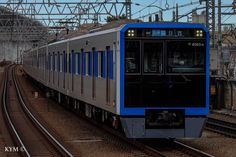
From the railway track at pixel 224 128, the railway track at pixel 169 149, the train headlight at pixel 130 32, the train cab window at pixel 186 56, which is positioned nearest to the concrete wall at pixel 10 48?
the railway track at pixel 224 128

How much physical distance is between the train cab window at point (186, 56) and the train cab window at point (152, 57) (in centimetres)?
20

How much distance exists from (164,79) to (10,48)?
116214mm

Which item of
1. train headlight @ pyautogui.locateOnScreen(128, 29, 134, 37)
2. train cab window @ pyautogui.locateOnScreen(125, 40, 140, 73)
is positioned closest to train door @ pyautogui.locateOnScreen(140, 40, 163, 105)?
train cab window @ pyautogui.locateOnScreen(125, 40, 140, 73)

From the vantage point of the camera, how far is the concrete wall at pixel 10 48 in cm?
11775

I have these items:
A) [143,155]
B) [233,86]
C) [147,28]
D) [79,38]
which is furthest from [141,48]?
[233,86]

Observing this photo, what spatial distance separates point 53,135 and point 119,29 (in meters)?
5.10

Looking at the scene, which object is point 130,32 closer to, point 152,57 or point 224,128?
point 152,57

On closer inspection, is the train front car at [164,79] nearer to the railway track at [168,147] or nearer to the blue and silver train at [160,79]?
the blue and silver train at [160,79]

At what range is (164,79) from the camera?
12508 mm

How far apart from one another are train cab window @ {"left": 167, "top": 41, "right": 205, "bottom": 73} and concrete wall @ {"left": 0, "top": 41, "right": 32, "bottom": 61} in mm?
101571

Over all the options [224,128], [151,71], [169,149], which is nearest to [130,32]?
[151,71]

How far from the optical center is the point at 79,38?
18.6 meters

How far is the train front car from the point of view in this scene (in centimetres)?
1241

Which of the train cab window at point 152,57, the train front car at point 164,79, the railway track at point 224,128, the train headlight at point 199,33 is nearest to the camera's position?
the train front car at point 164,79
